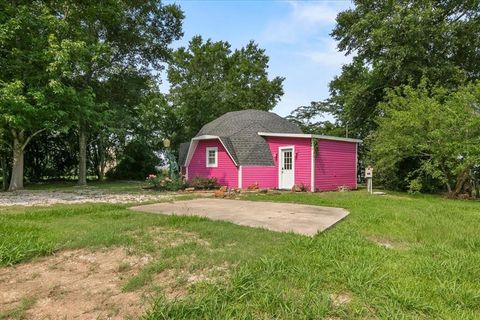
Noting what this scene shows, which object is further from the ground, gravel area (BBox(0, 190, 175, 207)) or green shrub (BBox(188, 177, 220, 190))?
green shrub (BBox(188, 177, 220, 190))

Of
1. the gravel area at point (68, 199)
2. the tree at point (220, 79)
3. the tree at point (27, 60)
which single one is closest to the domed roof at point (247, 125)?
the gravel area at point (68, 199)

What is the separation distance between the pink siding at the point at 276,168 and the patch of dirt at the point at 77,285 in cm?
1085

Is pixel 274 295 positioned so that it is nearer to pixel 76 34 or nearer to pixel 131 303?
pixel 131 303

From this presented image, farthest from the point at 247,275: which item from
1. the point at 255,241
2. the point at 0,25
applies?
the point at 0,25

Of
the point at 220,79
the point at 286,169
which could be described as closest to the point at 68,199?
the point at 286,169

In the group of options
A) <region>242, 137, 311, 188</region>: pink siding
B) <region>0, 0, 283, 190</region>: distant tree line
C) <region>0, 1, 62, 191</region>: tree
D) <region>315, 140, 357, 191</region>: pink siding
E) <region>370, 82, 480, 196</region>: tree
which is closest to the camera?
<region>0, 1, 62, 191</region>: tree

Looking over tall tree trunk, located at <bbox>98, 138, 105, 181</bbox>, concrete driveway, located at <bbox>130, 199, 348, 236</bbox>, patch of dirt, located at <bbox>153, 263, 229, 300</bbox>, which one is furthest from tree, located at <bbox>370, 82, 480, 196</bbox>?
tall tree trunk, located at <bbox>98, 138, 105, 181</bbox>

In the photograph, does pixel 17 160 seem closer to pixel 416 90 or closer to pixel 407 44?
pixel 416 90

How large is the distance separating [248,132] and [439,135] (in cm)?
815

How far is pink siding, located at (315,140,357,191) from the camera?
47.5 ft

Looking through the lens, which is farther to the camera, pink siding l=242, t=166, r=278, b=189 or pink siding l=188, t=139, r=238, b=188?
pink siding l=188, t=139, r=238, b=188

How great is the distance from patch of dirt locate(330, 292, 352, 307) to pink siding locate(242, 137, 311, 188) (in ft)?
37.1

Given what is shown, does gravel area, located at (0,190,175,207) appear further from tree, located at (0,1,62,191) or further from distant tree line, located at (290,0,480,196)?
distant tree line, located at (290,0,480,196)

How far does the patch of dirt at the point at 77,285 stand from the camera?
276 centimetres
